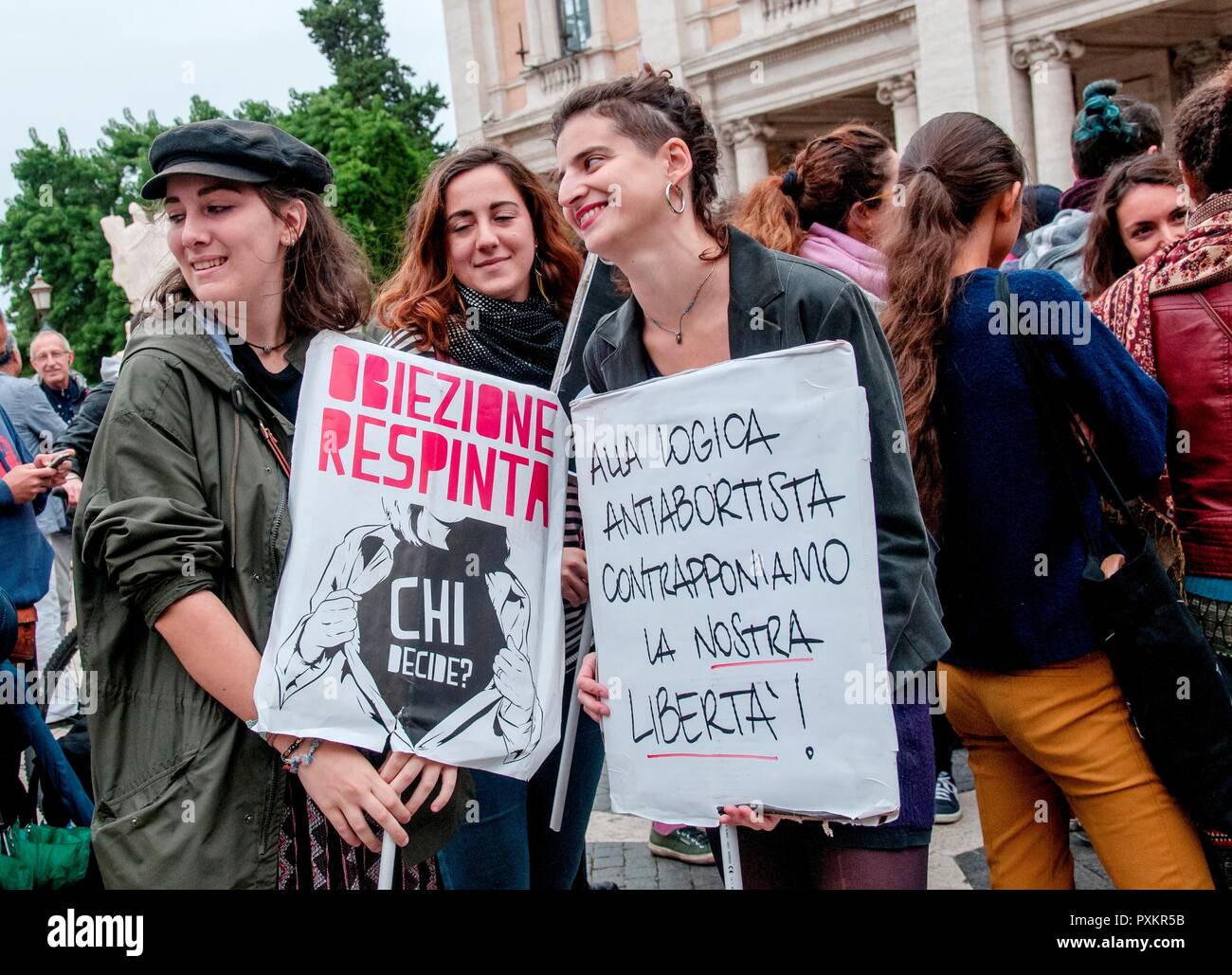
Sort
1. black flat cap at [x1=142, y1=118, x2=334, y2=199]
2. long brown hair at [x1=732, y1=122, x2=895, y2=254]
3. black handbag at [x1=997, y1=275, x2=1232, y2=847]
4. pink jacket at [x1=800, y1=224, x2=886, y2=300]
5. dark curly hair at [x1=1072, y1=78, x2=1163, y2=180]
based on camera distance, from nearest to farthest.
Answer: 1. black flat cap at [x1=142, y1=118, x2=334, y2=199]
2. black handbag at [x1=997, y1=275, x2=1232, y2=847]
3. pink jacket at [x1=800, y1=224, x2=886, y2=300]
4. long brown hair at [x1=732, y1=122, x2=895, y2=254]
5. dark curly hair at [x1=1072, y1=78, x2=1163, y2=180]

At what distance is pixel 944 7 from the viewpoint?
→ 1862 centimetres

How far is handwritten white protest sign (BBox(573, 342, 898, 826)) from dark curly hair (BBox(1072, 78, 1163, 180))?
321cm

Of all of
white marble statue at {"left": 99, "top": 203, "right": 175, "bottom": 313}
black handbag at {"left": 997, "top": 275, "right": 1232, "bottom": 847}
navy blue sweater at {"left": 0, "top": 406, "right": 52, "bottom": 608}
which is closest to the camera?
black handbag at {"left": 997, "top": 275, "right": 1232, "bottom": 847}

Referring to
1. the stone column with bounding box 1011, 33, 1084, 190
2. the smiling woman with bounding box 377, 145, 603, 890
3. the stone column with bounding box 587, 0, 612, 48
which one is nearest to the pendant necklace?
the smiling woman with bounding box 377, 145, 603, 890

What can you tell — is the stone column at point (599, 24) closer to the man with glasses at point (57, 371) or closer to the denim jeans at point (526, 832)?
the man with glasses at point (57, 371)

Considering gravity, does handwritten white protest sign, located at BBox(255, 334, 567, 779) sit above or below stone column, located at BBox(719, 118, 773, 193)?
below

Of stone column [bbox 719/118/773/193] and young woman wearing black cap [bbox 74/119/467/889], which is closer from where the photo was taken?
young woman wearing black cap [bbox 74/119/467/889]

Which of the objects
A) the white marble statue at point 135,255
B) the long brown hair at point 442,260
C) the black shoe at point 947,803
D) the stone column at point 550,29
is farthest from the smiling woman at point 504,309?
the stone column at point 550,29

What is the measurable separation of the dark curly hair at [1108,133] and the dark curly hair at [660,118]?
282 centimetres

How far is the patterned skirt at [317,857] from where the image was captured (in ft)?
7.45

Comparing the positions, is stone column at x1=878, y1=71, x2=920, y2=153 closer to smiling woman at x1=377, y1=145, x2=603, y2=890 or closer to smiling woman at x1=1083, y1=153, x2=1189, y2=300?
smiling woman at x1=1083, y1=153, x2=1189, y2=300

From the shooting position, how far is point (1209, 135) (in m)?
2.73

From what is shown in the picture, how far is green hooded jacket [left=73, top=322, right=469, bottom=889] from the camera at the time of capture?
2.08 m
